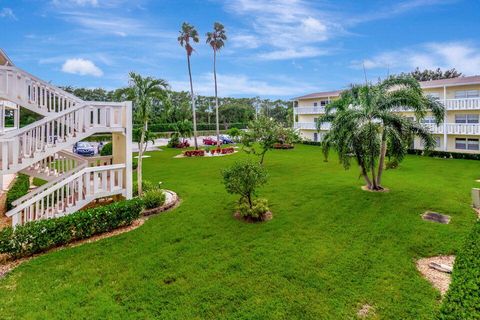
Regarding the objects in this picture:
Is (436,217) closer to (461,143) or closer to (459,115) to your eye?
(461,143)

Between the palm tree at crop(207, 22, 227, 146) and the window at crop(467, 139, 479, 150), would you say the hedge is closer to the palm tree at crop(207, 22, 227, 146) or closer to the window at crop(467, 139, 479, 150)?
the window at crop(467, 139, 479, 150)

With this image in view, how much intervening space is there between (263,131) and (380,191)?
31.4 ft

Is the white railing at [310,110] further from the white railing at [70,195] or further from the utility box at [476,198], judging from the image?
the white railing at [70,195]

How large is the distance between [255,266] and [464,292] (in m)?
4.22

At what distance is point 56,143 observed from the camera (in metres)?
9.27

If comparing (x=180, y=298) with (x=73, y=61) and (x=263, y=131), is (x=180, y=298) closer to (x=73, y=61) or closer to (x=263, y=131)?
(x=263, y=131)

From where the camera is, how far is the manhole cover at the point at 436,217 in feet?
33.9

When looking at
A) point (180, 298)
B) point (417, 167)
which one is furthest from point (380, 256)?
point (417, 167)

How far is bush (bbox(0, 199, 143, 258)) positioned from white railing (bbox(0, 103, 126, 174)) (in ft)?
6.08

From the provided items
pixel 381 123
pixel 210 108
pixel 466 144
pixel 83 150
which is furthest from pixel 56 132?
pixel 210 108

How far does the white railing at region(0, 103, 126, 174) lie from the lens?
26.9 ft

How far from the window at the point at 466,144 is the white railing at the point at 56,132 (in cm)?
3056

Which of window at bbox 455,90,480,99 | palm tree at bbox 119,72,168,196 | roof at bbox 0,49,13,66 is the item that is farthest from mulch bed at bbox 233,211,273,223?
window at bbox 455,90,480,99

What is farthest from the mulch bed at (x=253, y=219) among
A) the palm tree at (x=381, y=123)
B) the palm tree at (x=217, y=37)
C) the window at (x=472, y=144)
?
the palm tree at (x=217, y=37)
